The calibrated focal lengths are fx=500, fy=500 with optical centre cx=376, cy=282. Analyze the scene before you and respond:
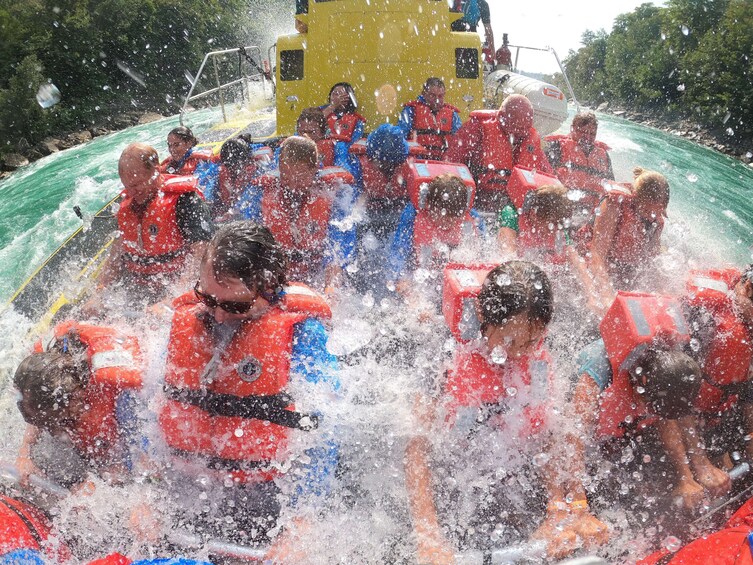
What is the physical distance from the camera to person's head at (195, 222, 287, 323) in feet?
5.71

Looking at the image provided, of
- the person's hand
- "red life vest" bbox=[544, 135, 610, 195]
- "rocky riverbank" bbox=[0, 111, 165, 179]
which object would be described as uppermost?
"red life vest" bbox=[544, 135, 610, 195]

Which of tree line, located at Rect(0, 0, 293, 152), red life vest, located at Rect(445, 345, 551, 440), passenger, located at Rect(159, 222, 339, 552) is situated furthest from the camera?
tree line, located at Rect(0, 0, 293, 152)

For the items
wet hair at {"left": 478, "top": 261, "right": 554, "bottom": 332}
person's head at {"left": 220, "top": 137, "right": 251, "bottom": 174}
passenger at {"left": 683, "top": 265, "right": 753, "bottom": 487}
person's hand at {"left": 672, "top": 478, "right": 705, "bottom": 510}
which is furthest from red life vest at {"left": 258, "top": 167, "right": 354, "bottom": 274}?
person's hand at {"left": 672, "top": 478, "right": 705, "bottom": 510}

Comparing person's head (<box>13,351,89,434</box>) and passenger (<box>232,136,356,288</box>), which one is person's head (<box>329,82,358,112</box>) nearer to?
passenger (<box>232,136,356,288</box>)

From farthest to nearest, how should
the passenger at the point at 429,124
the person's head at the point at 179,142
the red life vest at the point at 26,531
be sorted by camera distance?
the passenger at the point at 429,124 → the person's head at the point at 179,142 → the red life vest at the point at 26,531

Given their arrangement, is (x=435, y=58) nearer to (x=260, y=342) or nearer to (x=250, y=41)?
(x=260, y=342)

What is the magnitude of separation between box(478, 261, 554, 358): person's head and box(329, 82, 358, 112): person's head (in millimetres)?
4185

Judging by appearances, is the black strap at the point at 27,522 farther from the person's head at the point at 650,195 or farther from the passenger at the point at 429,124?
the passenger at the point at 429,124

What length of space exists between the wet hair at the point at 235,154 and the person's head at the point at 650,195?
3.40m

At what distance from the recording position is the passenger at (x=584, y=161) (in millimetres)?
5270

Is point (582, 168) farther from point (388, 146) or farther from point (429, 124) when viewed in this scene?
point (388, 146)

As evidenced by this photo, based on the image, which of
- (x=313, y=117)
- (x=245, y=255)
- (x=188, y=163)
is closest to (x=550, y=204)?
(x=245, y=255)

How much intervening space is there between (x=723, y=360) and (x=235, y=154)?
418 centimetres

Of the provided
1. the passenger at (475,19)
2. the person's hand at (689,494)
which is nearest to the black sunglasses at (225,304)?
the person's hand at (689,494)
